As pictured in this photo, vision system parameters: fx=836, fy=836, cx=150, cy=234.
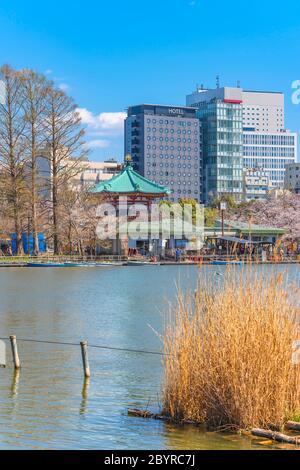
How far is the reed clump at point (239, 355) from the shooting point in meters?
10.3

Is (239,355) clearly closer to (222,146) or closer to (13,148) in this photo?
(13,148)

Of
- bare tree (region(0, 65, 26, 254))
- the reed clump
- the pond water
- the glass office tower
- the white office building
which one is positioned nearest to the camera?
the reed clump

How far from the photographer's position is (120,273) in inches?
2137

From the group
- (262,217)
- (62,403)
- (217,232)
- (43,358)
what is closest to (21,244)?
(217,232)

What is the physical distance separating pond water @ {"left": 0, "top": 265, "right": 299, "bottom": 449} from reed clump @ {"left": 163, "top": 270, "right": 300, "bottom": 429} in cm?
35

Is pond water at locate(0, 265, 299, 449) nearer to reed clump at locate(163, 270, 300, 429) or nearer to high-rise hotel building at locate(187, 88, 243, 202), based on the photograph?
reed clump at locate(163, 270, 300, 429)

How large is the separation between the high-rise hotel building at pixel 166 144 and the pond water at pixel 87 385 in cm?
11829

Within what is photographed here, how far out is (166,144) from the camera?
15288 centimetres

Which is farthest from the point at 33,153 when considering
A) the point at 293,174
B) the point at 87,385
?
the point at 293,174

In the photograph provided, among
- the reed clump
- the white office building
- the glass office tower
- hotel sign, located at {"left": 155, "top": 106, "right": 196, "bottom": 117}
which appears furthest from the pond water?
the white office building

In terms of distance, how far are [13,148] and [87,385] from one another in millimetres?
45866

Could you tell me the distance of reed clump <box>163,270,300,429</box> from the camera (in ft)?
33.8

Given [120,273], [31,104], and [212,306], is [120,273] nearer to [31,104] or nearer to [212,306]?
[31,104]

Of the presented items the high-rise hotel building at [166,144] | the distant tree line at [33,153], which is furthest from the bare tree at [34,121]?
the high-rise hotel building at [166,144]
